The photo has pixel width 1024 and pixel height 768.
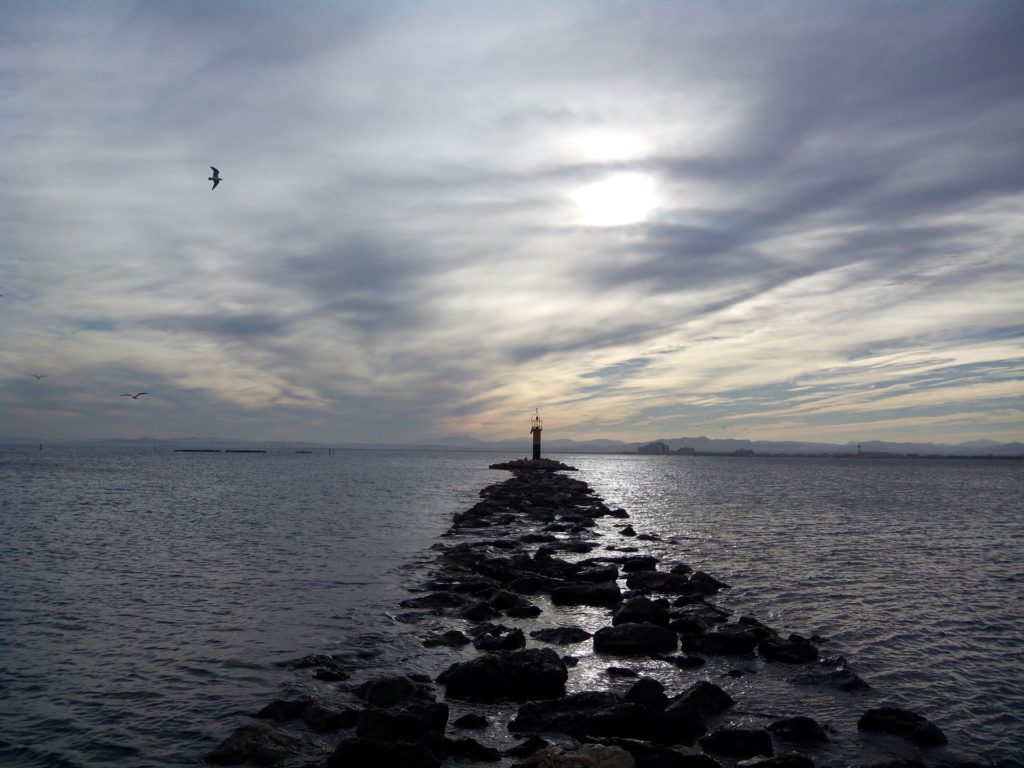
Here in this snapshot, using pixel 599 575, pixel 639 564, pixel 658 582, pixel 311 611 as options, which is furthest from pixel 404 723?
pixel 639 564

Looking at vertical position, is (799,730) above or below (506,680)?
below

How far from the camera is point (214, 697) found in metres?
13.5

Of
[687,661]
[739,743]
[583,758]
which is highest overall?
[583,758]

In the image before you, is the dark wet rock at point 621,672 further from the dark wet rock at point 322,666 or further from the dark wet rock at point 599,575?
the dark wet rock at point 599,575

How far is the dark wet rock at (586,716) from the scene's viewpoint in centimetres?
1168

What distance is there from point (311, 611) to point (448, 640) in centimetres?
552

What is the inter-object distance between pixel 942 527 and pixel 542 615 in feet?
124

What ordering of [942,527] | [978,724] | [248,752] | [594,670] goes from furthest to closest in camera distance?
[942,527]
[594,670]
[978,724]
[248,752]

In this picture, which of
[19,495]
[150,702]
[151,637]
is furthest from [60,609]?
[19,495]

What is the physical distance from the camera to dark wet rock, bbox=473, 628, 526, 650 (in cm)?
1596

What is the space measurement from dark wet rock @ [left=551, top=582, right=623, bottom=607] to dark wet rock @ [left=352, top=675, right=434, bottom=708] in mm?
9104

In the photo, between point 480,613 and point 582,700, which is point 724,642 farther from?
point 480,613

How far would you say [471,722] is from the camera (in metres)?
12.2

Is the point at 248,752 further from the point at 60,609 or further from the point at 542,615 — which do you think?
the point at 60,609
